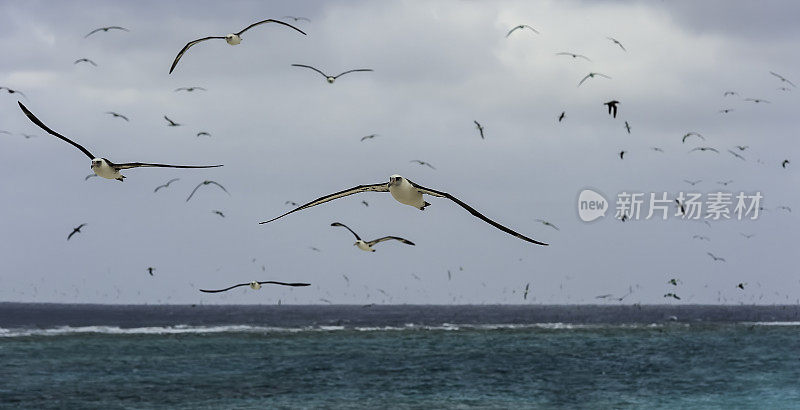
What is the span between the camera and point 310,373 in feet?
238

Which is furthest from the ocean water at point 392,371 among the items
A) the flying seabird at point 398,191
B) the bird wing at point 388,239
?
the flying seabird at point 398,191

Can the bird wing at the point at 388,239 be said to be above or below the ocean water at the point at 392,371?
above

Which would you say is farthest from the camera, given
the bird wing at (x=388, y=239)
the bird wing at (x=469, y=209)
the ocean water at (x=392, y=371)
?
the ocean water at (x=392, y=371)

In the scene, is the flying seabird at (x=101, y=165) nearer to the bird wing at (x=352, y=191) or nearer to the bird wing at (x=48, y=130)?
the bird wing at (x=48, y=130)

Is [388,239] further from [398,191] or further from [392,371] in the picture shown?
[392,371]

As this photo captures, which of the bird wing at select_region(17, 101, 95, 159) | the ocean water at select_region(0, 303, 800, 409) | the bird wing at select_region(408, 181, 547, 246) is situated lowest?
the ocean water at select_region(0, 303, 800, 409)

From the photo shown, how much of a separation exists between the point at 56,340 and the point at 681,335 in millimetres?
81384

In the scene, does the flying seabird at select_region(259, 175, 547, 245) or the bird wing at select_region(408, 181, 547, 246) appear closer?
the bird wing at select_region(408, 181, 547, 246)

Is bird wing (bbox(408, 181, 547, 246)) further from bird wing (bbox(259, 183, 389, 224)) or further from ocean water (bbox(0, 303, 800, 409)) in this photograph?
ocean water (bbox(0, 303, 800, 409))

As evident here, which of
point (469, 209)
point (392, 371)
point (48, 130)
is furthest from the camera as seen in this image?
point (392, 371)

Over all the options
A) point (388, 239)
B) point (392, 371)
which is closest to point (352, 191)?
point (388, 239)

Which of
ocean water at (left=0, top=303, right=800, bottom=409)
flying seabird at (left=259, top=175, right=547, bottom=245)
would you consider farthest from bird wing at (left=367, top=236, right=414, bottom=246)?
ocean water at (left=0, top=303, right=800, bottom=409)

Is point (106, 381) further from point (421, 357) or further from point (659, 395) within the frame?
point (659, 395)

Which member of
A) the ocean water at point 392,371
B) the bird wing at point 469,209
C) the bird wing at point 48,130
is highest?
the bird wing at point 48,130
